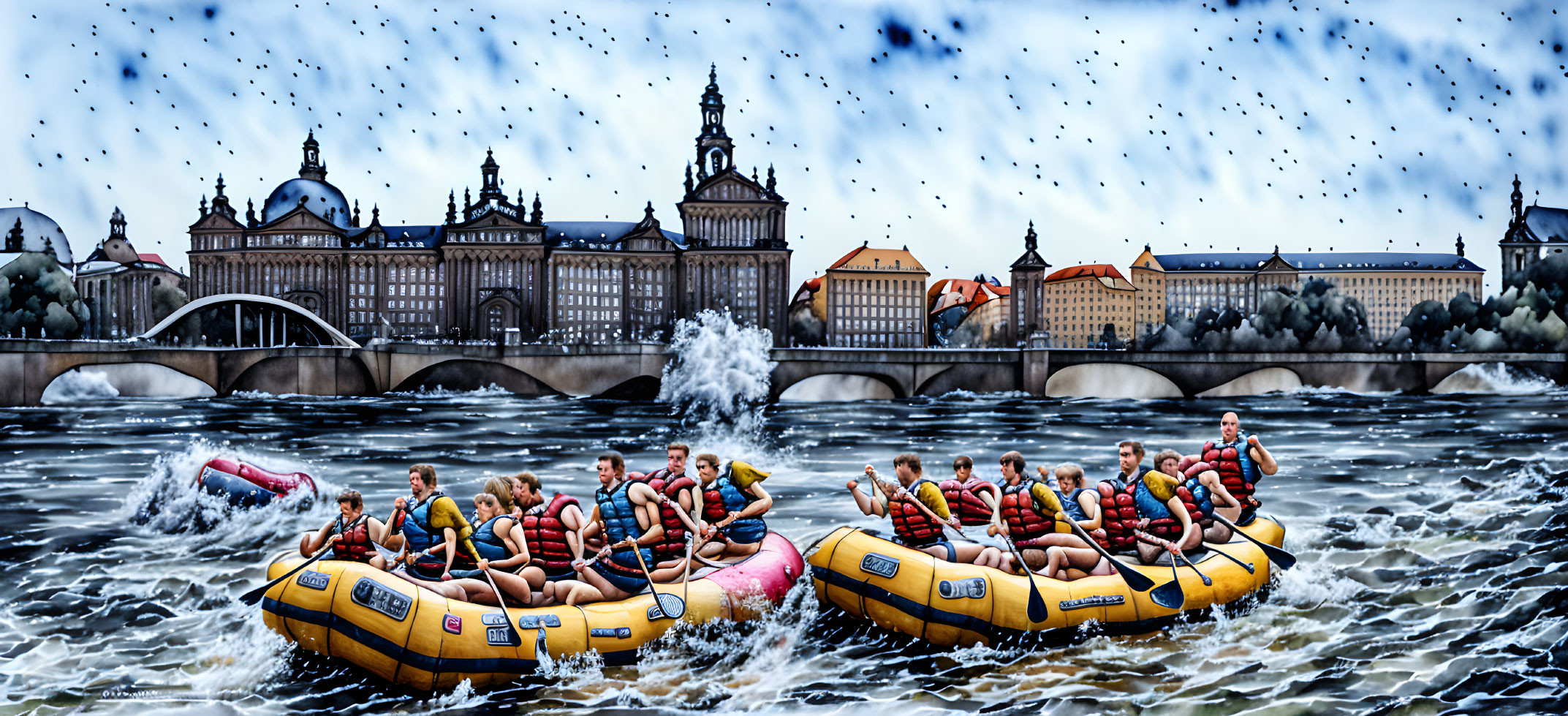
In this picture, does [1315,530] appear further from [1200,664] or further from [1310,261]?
[1310,261]

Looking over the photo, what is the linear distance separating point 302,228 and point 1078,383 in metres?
52.2

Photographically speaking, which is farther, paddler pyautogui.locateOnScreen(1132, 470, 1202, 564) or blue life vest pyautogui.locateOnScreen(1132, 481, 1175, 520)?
blue life vest pyautogui.locateOnScreen(1132, 481, 1175, 520)

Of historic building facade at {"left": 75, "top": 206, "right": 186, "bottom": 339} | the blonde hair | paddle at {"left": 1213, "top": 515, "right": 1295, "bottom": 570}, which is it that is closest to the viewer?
the blonde hair

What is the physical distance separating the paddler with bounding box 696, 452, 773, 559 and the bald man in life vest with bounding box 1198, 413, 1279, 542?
17.6 feet

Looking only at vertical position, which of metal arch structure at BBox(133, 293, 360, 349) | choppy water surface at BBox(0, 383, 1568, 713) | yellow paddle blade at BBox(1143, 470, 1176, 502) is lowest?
choppy water surface at BBox(0, 383, 1568, 713)

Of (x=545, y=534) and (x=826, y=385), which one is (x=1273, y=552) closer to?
(x=545, y=534)

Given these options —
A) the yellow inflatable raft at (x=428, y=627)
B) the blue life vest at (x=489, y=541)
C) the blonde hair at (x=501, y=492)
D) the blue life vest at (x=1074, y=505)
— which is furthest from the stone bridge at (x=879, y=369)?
the blue life vest at (x=489, y=541)

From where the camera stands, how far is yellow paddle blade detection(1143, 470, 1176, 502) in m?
11.4

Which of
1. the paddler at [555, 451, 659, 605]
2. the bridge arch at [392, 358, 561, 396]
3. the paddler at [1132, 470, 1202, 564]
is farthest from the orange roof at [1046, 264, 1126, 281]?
the paddler at [555, 451, 659, 605]

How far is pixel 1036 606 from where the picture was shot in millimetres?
10805

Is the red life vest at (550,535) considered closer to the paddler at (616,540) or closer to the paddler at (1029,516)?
the paddler at (616,540)

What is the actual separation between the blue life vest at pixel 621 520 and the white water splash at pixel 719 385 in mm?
22631

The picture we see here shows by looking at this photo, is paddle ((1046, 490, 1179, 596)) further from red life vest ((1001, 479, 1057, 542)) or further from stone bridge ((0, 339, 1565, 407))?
stone bridge ((0, 339, 1565, 407))

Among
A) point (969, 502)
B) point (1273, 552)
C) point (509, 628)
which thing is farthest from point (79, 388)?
point (1273, 552)
